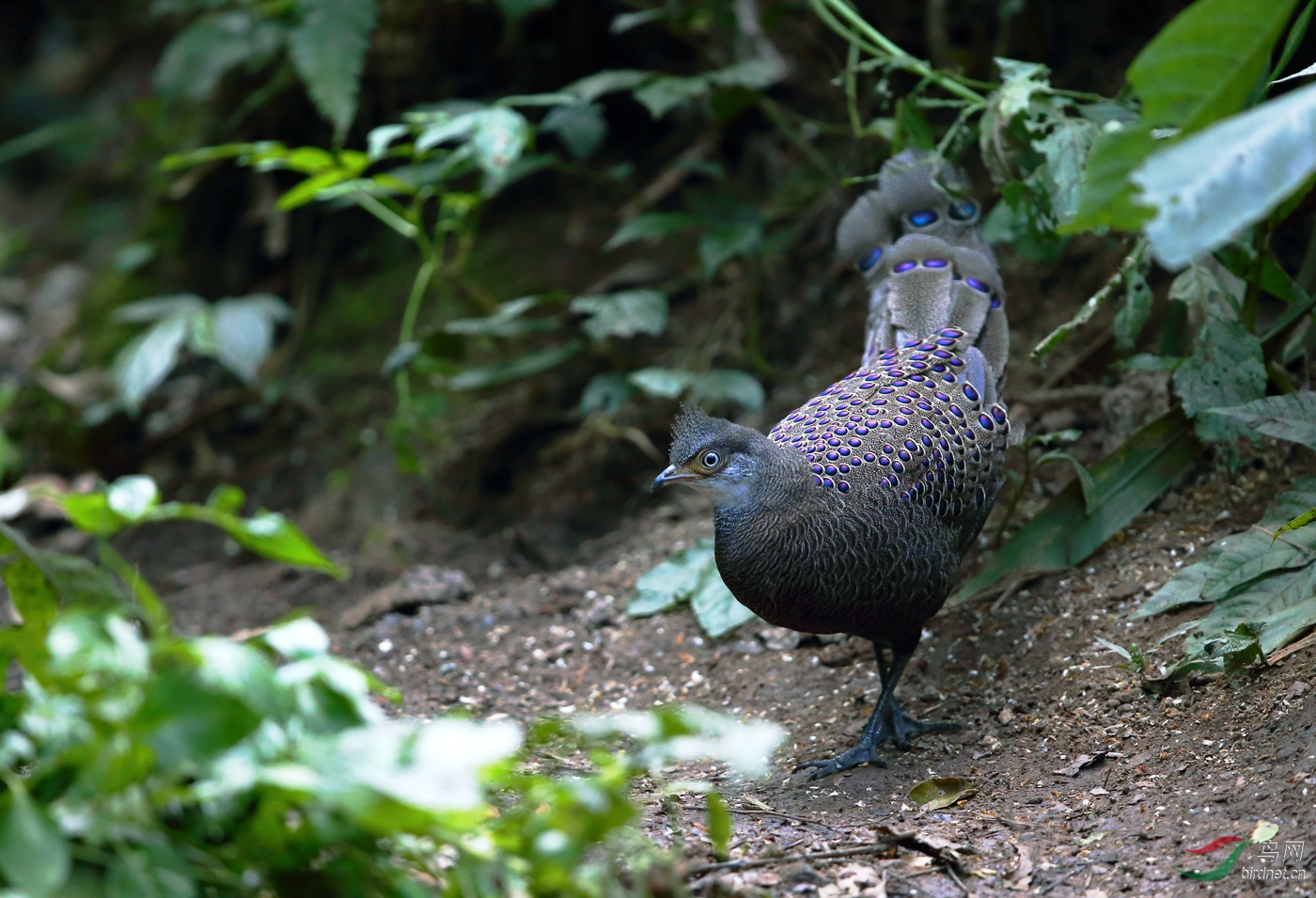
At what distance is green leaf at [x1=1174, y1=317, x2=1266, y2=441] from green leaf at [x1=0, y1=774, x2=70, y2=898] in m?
3.19

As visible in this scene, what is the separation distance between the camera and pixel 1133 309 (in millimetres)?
3684

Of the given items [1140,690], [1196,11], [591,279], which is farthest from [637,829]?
[591,279]

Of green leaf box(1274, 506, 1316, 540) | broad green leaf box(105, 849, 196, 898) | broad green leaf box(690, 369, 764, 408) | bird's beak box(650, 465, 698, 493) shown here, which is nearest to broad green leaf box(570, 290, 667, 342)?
broad green leaf box(690, 369, 764, 408)

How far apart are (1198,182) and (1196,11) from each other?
1.17 feet

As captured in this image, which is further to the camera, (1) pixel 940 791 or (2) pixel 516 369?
(2) pixel 516 369

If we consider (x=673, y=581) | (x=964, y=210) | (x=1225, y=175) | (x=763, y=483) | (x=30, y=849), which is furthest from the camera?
(x=673, y=581)

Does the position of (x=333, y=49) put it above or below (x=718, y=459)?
above

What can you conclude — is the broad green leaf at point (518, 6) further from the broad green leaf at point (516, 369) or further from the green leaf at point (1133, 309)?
the green leaf at point (1133, 309)

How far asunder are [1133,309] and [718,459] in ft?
4.57

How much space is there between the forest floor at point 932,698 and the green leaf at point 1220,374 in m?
0.37

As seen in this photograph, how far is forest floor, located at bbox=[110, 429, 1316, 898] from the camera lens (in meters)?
2.65

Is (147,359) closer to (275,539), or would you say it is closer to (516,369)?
(516,369)

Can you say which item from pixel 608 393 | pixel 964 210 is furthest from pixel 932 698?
pixel 608 393

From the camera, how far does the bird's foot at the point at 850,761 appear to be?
3490 millimetres
